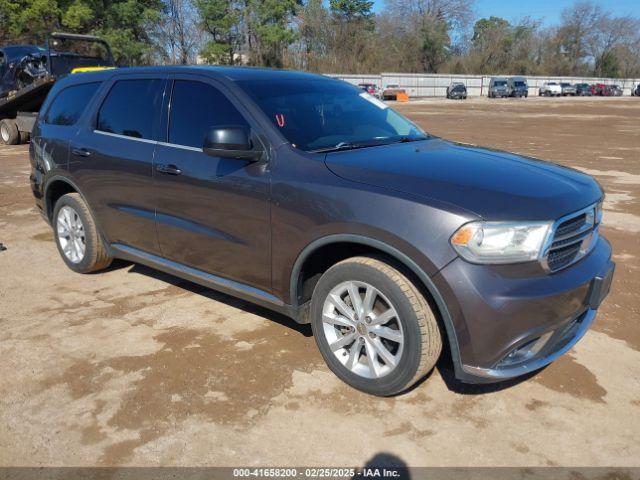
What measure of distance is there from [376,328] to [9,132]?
14613 mm

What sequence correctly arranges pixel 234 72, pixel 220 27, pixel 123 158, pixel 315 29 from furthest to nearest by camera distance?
pixel 315 29, pixel 220 27, pixel 123 158, pixel 234 72

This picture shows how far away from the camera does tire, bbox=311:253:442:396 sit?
2840 mm

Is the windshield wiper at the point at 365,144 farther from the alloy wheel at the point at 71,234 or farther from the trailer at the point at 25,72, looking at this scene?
the trailer at the point at 25,72

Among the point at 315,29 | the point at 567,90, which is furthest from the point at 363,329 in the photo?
the point at 567,90

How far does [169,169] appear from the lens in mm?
3881

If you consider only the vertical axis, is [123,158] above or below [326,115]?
below

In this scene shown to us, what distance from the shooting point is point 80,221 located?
16.1 ft

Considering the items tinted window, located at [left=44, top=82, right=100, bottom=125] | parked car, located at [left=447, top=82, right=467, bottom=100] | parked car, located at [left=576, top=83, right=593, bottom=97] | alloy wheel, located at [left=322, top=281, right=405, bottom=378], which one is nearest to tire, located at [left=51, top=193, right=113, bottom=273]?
tinted window, located at [left=44, top=82, right=100, bottom=125]

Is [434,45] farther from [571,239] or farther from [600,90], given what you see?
[571,239]

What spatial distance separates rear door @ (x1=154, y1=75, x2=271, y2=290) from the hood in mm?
615

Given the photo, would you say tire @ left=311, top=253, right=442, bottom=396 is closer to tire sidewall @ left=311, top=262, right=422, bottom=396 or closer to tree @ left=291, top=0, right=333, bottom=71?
tire sidewall @ left=311, top=262, right=422, bottom=396

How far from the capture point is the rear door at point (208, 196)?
345cm

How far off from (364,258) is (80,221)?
3028 millimetres

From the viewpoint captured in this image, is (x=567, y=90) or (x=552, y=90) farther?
(x=567, y=90)
